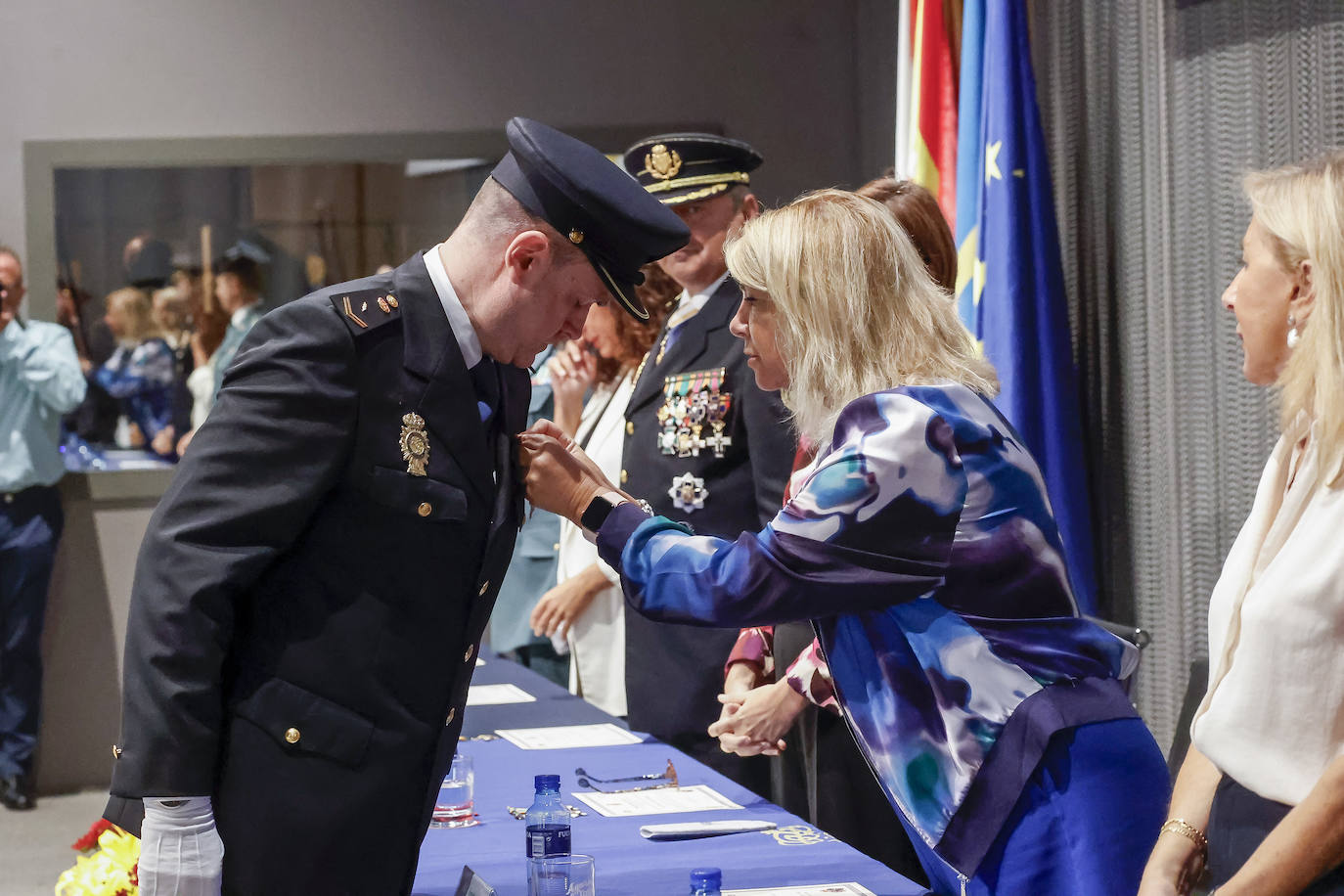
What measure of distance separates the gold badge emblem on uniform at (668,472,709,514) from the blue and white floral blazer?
3.76 feet

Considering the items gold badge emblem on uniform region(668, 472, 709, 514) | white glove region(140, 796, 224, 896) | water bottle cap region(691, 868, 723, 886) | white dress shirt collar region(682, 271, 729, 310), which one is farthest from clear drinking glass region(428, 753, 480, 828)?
white dress shirt collar region(682, 271, 729, 310)

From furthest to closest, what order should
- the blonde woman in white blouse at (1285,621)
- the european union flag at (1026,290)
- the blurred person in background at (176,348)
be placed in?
1. the blurred person in background at (176,348)
2. the european union flag at (1026,290)
3. the blonde woman in white blouse at (1285,621)

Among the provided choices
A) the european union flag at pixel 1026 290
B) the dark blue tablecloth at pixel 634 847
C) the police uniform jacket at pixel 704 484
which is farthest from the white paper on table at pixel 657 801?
the european union flag at pixel 1026 290

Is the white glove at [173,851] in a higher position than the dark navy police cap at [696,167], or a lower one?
lower

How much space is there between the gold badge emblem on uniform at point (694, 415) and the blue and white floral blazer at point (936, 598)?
1147 mm

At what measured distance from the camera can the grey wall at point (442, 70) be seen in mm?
5523

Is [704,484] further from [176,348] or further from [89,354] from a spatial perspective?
[89,354]

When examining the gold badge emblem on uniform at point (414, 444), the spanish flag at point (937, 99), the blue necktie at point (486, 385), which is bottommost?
the gold badge emblem on uniform at point (414, 444)

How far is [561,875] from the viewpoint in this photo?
5.10 ft

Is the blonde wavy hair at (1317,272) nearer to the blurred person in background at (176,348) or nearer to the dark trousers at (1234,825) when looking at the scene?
the dark trousers at (1234,825)

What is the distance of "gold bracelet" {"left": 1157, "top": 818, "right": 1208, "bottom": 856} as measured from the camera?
1618mm

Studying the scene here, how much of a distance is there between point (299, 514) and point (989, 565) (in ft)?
2.31

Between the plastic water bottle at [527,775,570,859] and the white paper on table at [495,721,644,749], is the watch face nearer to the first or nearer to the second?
the plastic water bottle at [527,775,570,859]

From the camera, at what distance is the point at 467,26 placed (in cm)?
562
